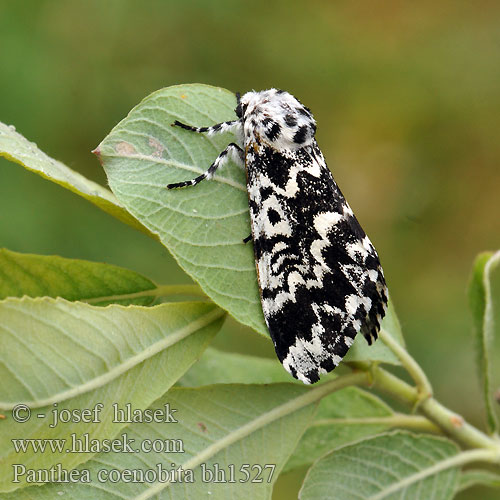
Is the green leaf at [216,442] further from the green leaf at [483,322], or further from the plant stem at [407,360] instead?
the green leaf at [483,322]

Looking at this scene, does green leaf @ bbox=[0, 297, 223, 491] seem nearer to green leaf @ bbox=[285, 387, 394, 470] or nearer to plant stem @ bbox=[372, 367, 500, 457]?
plant stem @ bbox=[372, 367, 500, 457]

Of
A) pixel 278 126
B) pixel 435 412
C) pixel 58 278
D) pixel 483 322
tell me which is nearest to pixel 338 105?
pixel 278 126

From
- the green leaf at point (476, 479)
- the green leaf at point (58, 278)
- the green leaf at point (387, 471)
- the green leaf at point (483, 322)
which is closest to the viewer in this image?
the green leaf at point (58, 278)

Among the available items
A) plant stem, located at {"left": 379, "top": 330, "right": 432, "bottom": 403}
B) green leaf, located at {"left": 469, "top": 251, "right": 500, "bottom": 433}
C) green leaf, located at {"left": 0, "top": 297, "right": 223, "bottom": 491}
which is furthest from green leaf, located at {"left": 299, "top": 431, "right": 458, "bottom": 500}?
green leaf, located at {"left": 0, "top": 297, "right": 223, "bottom": 491}

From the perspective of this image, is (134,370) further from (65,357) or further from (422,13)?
(422,13)

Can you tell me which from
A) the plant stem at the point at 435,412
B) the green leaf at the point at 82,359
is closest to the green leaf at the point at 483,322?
the plant stem at the point at 435,412

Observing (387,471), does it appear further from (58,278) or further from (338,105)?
(338,105)
